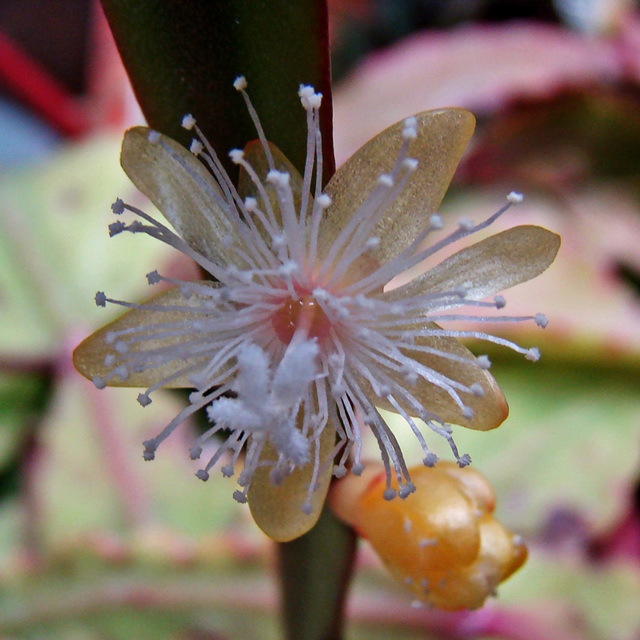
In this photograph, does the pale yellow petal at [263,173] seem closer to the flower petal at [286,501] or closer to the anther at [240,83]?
the anther at [240,83]

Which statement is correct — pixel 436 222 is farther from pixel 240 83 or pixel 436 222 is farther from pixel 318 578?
pixel 318 578

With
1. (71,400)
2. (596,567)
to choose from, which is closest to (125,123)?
(71,400)

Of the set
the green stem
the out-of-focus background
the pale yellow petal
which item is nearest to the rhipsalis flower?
the pale yellow petal

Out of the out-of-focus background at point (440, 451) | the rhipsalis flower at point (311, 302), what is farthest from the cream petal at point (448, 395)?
the out-of-focus background at point (440, 451)

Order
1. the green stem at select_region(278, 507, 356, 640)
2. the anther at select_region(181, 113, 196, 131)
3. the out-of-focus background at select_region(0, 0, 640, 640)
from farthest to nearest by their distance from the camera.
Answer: the out-of-focus background at select_region(0, 0, 640, 640) → the green stem at select_region(278, 507, 356, 640) → the anther at select_region(181, 113, 196, 131)

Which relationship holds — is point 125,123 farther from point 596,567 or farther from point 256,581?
point 596,567

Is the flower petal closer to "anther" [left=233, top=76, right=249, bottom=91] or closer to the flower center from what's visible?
the flower center
